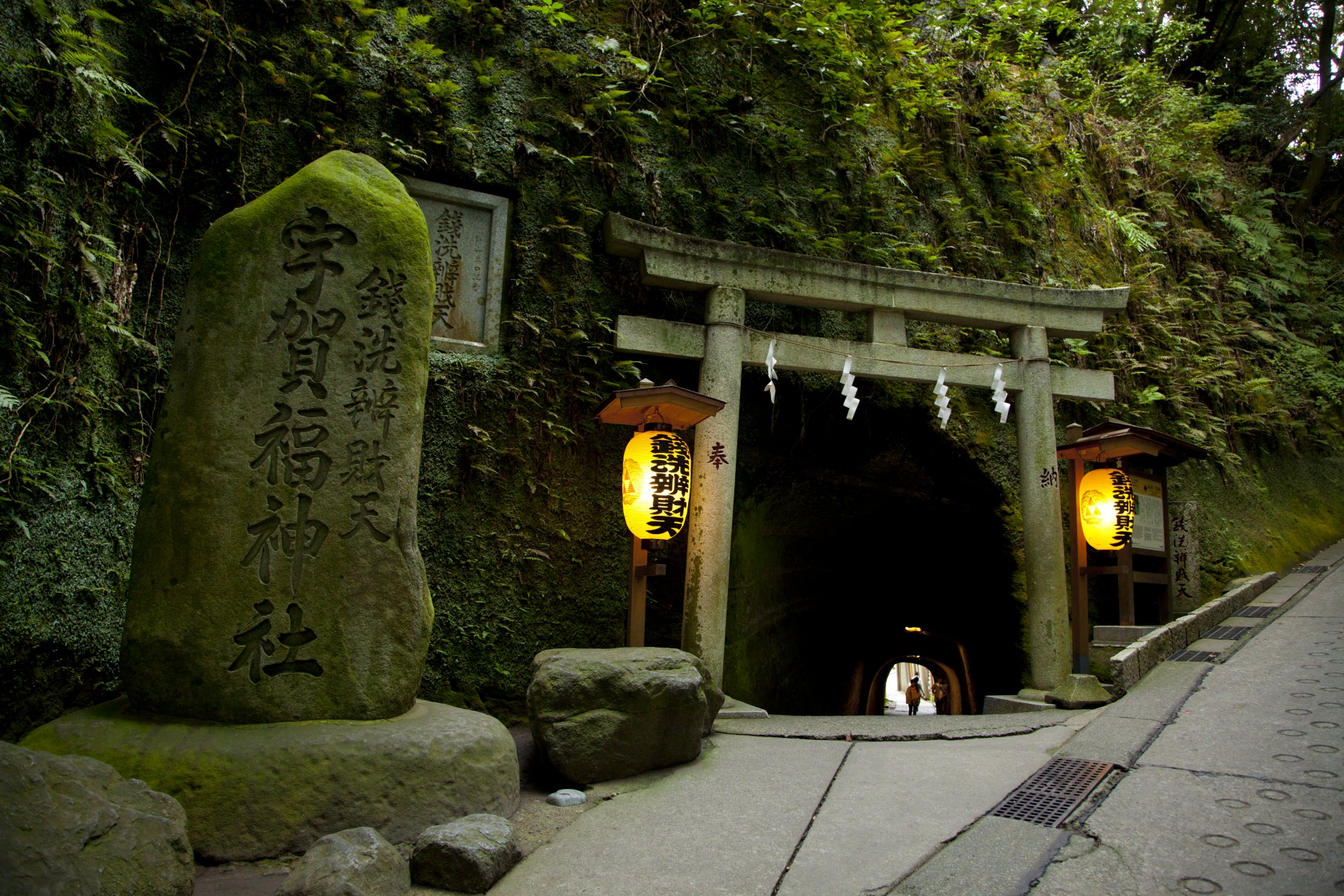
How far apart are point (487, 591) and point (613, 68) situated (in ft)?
17.9

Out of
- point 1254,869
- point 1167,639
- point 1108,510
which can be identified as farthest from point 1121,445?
point 1254,869

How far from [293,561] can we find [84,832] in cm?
146

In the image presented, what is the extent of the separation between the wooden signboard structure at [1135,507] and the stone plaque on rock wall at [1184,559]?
22 cm

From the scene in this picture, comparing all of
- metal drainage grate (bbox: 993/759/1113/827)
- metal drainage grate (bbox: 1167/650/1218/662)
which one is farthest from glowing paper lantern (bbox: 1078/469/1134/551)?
metal drainage grate (bbox: 993/759/1113/827)

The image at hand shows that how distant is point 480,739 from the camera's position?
3836mm

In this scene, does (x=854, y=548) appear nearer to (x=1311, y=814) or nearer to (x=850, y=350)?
(x=850, y=350)

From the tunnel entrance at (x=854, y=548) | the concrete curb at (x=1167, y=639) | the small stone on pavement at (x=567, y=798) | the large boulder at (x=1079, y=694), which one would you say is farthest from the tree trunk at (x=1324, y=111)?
the small stone on pavement at (x=567, y=798)

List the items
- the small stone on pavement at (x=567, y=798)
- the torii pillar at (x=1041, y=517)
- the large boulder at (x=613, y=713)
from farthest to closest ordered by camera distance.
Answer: the torii pillar at (x=1041, y=517), the large boulder at (x=613, y=713), the small stone on pavement at (x=567, y=798)

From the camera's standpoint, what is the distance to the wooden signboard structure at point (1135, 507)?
25.2 feet

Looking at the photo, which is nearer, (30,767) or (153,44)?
(30,767)

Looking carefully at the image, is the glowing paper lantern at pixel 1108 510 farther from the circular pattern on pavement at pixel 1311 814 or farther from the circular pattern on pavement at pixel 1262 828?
Result: the circular pattern on pavement at pixel 1262 828

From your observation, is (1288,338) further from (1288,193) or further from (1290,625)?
(1290,625)

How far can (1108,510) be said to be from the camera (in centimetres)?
767

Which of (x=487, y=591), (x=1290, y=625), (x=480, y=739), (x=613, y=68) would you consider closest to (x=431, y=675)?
(x=487, y=591)
